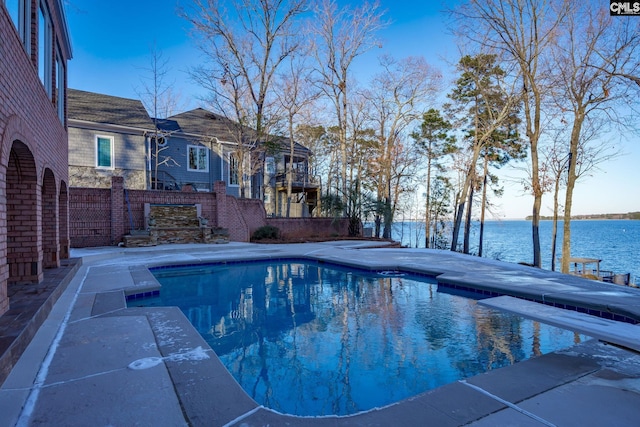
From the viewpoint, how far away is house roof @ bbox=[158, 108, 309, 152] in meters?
18.3

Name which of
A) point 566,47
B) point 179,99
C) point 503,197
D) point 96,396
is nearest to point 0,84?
point 96,396

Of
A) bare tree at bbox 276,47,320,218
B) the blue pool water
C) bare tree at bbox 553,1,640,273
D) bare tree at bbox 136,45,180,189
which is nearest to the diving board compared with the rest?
the blue pool water

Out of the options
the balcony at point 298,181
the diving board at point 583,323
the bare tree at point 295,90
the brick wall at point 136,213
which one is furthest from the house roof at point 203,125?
the diving board at point 583,323

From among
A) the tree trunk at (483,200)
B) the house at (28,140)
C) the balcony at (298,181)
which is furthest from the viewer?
the balcony at (298,181)

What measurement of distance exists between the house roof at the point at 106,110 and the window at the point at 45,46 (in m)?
10.1

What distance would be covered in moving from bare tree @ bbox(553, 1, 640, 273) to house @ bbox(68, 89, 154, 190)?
17.2 m

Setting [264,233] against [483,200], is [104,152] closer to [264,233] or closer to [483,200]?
[264,233]

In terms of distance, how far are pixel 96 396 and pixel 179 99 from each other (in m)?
19.7

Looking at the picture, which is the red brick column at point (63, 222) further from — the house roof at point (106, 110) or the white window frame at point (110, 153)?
the house roof at point (106, 110)

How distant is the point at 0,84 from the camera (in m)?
3.15

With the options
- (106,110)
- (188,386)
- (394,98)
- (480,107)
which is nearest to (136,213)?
(106,110)

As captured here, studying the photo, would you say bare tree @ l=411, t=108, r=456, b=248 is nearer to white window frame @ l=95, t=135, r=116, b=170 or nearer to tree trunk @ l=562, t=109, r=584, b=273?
tree trunk @ l=562, t=109, r=584, b=273

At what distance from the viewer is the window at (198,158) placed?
60.2ft

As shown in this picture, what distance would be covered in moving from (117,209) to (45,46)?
23.3 feet
